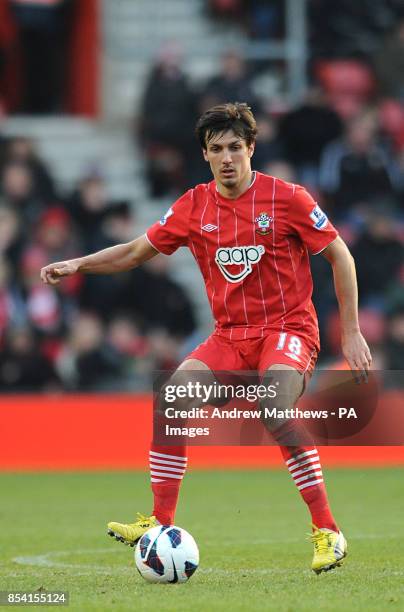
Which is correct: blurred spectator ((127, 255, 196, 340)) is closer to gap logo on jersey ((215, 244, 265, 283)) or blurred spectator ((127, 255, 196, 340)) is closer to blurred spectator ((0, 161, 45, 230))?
blurred spectator ((0, 161, 45, 230))

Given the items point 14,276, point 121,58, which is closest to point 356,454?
point 14,276

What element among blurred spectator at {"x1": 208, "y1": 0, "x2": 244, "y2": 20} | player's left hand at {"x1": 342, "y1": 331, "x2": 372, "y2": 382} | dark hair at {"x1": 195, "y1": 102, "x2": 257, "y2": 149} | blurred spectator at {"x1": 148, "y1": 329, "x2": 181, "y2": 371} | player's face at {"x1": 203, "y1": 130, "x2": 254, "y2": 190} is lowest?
player's left hand at {"x1": 342, "y1": 331, "x2": 372, "y2": 382}

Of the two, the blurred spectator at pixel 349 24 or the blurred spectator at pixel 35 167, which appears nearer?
the blurred spectator at pixel 35 167

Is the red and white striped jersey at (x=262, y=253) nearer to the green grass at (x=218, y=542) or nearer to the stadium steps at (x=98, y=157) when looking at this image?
the green grass at (x=218, y=542)

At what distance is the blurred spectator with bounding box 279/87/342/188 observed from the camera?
16594 millimetres

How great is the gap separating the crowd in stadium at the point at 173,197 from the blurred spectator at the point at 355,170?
2 centimetres

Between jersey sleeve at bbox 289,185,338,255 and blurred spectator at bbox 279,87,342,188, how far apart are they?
9.73 metres

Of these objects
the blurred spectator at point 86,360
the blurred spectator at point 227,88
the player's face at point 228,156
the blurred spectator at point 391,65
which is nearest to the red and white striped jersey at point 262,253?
the player's face at point 228,156

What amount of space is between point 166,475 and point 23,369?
7.87 metres

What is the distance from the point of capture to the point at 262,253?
700 cm

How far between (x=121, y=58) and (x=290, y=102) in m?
2.39

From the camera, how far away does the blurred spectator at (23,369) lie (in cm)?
1466

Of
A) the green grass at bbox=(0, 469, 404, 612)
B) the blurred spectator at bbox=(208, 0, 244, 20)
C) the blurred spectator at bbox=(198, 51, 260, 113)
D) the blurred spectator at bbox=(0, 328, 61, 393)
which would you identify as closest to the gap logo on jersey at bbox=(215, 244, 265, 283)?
the green grass at bbox=(0, 469, 404, 612)

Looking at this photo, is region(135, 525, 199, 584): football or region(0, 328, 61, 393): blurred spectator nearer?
region(135, 525, 199, 584): football
